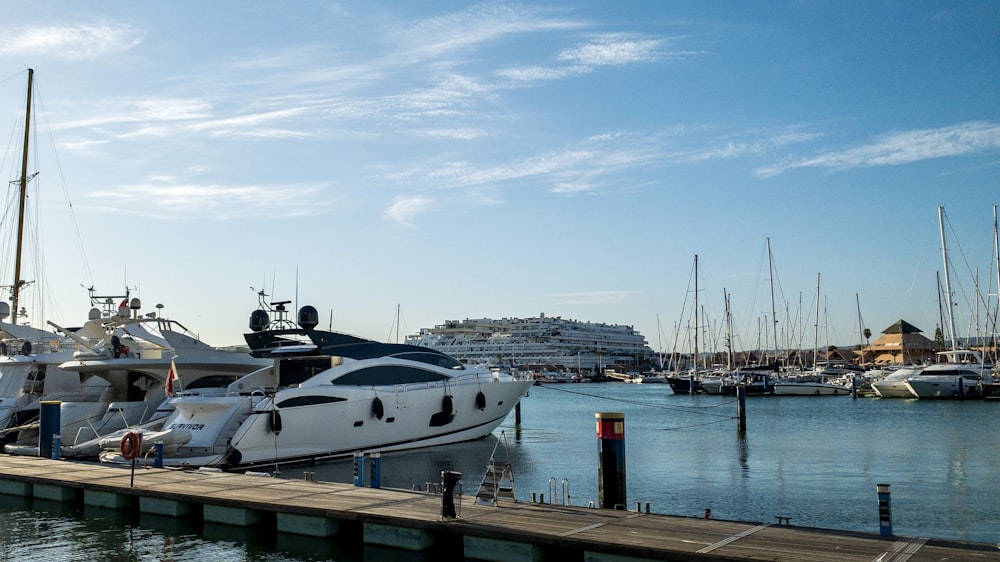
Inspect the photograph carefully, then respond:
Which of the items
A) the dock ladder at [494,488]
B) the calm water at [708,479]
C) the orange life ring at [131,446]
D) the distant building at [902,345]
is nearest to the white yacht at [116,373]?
the calm water at [708,479]

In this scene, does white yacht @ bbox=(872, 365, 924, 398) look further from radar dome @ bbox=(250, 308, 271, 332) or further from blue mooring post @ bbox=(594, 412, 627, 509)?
blue mooring post @ bbox=(594, 412, 627, 509)

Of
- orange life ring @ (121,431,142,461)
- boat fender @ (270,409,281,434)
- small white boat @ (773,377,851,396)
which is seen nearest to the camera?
orange life ring @ (121,431,142,461)

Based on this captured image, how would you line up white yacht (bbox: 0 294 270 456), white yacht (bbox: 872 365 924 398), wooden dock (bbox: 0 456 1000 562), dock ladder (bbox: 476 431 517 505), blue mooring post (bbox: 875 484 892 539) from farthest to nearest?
white yacht (bbox: 872 365 924 398)
white yacht (bbox: 0 294 270 456)
dock ladder (bbox: 476 431 517 505)
blue mooring post (bbox: 875 484 892 539)
wooden dock (bbox: 0 456 1000 562)

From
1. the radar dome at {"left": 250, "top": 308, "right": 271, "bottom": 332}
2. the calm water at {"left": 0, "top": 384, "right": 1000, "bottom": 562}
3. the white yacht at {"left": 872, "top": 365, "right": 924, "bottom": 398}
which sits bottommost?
the calm water at {"left": 0, "top": 384, "right": 1000, "bottom": 562}

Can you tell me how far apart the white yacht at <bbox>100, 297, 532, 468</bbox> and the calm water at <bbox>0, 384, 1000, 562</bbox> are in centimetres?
101

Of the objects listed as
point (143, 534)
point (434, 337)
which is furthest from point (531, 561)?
point (434, 337)

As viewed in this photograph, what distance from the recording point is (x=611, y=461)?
16.2m

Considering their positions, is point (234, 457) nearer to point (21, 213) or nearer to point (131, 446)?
point (131, 446)

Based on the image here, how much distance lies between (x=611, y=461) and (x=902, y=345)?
137 m

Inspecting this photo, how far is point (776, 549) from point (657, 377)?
139276mm

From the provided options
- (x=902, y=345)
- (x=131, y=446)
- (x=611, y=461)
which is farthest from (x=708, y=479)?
(x=902, y=345)

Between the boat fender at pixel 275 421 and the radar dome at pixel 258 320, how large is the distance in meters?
9.26

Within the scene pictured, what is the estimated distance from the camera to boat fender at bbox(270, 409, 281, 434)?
28.0 m

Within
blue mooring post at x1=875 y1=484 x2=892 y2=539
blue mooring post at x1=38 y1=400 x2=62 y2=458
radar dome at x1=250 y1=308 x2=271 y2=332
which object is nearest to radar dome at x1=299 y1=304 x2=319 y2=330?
radar dome at x1=250 y1=308 x2=271 y2=332
